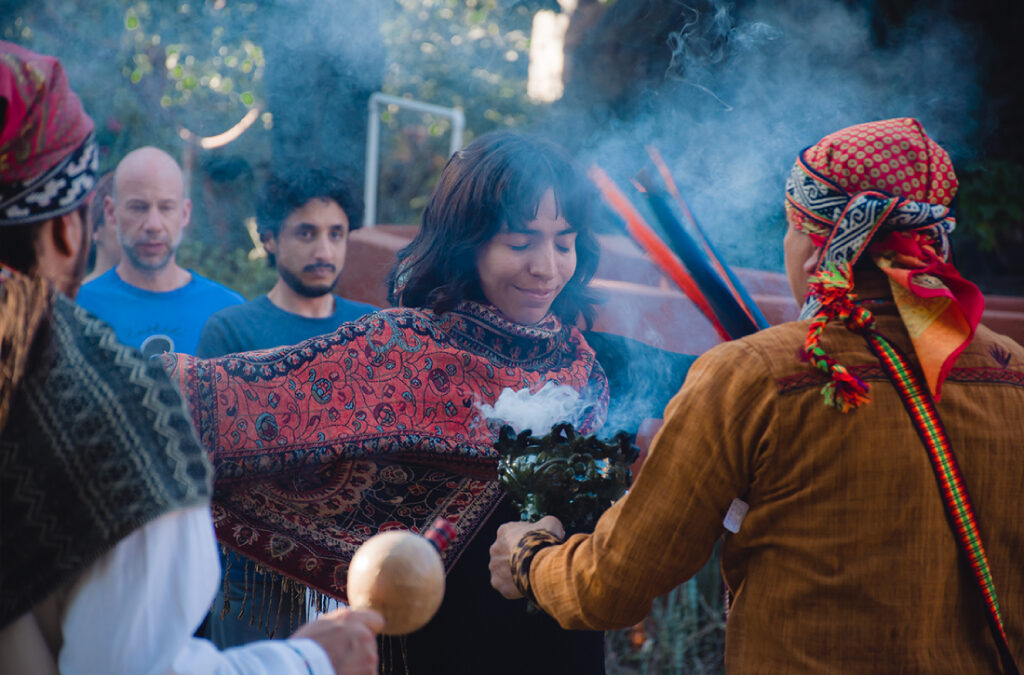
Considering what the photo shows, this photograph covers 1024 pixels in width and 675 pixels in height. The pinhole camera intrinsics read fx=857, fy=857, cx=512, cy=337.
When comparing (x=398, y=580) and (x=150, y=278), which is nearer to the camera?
(x=398, y=580)

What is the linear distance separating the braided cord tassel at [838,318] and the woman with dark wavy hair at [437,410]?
957 mm

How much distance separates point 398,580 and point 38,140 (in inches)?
35.8

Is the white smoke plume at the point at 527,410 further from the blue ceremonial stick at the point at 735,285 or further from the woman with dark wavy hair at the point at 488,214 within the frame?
the blue ceremonial stick at the point at 735,285

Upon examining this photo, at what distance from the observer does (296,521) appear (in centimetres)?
250

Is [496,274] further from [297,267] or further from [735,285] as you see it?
[297,267]

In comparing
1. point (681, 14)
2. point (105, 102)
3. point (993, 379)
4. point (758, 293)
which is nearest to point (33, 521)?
point (993, 379)

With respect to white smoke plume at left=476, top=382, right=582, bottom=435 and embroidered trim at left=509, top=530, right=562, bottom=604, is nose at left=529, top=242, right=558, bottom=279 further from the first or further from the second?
embroidered trim at left=509, top=530, right=562, bottom=604

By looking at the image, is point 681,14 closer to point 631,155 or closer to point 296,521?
point 631,155

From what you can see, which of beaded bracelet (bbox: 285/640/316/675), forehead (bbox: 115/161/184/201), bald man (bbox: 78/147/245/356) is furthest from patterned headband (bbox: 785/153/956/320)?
forehead (bbox: 115/161/184/201)

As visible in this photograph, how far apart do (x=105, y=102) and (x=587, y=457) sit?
33.4ft

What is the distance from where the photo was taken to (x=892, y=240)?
179 centimetres

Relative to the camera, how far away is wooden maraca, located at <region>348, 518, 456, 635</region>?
1.47 meters

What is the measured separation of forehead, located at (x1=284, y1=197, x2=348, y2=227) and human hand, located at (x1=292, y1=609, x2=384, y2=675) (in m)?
2.96

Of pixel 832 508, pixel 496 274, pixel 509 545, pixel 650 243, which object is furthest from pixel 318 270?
pixel 832 508
